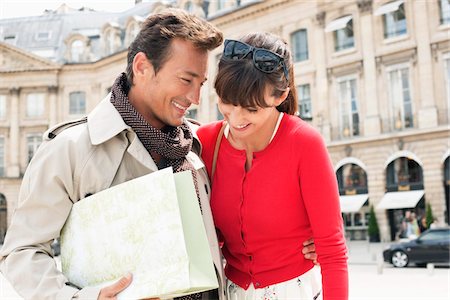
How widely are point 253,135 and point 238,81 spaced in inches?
12.7

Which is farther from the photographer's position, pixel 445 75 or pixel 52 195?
pixel 445 75

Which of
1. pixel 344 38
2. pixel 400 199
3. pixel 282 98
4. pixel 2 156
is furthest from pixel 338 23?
pixel 2 156

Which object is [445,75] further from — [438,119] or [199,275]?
[199,275]

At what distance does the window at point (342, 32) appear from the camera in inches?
1040

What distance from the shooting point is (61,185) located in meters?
2.17

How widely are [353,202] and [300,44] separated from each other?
8716 millimetres

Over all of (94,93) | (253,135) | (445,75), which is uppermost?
(94,93)

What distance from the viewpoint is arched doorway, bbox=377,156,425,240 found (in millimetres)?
23219

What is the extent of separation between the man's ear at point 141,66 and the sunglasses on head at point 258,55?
0.39m

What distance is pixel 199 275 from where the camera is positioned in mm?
1877

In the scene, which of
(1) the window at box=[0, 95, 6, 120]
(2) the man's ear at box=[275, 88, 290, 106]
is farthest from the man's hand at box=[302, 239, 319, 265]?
(1) the window at box=[0, 95, 6, 120]

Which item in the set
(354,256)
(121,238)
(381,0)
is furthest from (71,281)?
(381,0)

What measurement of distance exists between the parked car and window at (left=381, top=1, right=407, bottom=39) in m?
11.9

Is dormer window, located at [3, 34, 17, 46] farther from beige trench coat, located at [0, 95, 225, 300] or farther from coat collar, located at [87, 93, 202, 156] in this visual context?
beige trench coat, located at [0, 95, 225, 300]
